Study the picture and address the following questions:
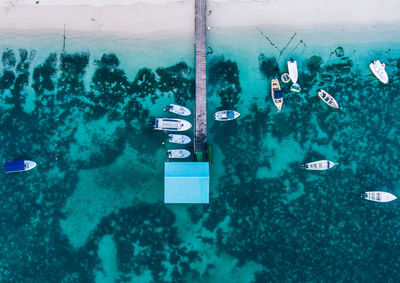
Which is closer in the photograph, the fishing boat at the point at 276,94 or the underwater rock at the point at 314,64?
the fishing boat at the point at 276,94

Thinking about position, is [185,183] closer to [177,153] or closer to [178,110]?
[177,153]

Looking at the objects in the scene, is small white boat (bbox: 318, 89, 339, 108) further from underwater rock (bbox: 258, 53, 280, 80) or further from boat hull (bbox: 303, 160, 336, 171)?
boat hull (bbox: 303, 160, 336, 171)

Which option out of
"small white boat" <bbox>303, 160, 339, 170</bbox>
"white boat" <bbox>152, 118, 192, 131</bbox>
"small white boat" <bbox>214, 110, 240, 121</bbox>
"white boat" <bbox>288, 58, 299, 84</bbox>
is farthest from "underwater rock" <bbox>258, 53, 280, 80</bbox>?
"white boat" <bbox>152, 118, 192, 131</bbox>

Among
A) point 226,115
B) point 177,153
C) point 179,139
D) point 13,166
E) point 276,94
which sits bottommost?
point 13,166

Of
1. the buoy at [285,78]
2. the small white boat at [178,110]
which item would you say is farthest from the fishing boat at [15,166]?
the buoy at [285,78]

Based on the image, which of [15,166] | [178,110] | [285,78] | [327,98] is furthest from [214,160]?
[15,166]

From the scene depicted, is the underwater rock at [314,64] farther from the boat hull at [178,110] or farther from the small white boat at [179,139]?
the small white boat at [179,139]

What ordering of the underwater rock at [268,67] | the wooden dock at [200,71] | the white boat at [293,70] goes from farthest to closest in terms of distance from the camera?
the underwater rock at [268,67]
the white boat at [293,70]
the wooden dock at [200,71]
